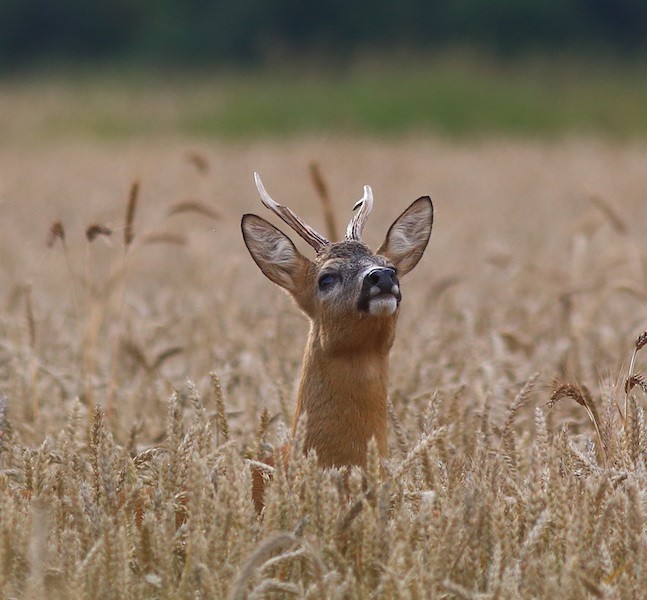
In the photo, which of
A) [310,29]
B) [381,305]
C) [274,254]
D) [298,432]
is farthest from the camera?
[310,29]

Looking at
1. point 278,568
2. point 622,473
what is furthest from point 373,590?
point 622,473

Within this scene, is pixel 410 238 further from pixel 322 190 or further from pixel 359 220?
pixel 322 190

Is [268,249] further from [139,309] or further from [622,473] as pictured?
[139,309]

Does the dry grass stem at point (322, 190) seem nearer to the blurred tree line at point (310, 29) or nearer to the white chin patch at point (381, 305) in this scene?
the white chin patch at point (381, 305)

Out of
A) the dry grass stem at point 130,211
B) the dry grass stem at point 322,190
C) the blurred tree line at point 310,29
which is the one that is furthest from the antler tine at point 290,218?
the blurred tree line at point 310,29

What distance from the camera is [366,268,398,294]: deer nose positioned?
4.59 m

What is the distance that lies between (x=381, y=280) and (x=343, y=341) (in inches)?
10.0

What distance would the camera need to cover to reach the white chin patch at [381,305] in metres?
4.56

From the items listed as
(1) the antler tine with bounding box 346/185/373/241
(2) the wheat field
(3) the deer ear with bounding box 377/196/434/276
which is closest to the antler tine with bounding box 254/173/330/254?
(1) the antler tine with bounding box 346/185/373/241

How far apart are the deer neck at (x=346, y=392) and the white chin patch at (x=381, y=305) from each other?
3.5 inches

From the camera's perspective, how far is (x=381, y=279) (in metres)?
4.61

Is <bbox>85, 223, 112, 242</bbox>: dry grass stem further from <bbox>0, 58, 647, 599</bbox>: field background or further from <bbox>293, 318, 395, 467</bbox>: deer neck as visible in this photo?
<bbox>293, 318, 395, 467</bbox>: deer neck

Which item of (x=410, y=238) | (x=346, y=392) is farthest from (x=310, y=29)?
(x=346, y=392)

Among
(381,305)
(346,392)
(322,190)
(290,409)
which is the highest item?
(322,190)
